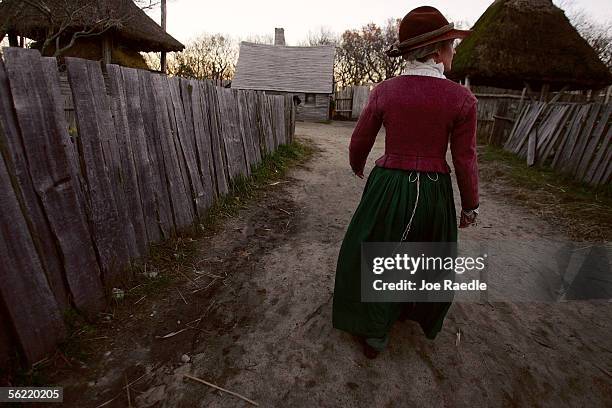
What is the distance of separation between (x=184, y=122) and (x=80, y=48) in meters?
11.0

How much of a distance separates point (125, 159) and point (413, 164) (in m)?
2.08

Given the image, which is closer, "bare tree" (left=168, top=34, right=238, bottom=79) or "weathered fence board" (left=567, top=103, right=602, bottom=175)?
"weathered fence board" (left=567, top=103, right=602, bottom=175)

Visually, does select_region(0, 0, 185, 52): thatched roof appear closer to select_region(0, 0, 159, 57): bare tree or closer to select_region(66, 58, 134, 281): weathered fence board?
select_region(0, 0, 159, 57): bare tree

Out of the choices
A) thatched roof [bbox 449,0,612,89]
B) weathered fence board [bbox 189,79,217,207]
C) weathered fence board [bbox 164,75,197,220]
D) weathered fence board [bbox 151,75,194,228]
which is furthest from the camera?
thatched roof [bbox 449,0,612,89]

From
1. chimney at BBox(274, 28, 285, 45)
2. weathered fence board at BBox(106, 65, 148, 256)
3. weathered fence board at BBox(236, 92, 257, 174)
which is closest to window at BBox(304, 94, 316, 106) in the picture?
chimney at BBox(274, 28, 285, 45)

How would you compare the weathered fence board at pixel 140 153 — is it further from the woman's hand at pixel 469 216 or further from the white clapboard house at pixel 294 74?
the white clapboard house at pixel 294 74

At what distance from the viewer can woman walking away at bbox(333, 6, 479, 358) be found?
176cm

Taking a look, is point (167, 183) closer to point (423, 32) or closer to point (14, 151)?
point (14, 151)

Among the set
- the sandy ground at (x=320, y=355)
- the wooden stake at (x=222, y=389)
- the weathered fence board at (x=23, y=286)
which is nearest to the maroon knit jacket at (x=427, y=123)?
the sandy ground at (x=320, y=355)

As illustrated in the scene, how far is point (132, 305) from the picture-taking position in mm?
2457

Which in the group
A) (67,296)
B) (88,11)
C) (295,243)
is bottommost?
(295,243)

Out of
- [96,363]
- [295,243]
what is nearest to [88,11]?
[295,243]

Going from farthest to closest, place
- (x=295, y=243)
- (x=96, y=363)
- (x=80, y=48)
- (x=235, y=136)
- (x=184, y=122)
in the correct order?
(x=80, y=48)
(x=235, y=136)
(x=295, y=243)
(x=184, y=122)
(x=96, y=363)

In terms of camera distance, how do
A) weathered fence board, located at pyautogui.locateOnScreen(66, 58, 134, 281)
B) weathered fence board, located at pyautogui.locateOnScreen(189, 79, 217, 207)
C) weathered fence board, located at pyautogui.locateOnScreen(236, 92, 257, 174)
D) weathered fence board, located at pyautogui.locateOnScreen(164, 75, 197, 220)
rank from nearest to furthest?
1. weathered fence board, located at pyautogui.locateOnScreen(66, 58, 134, 281)
2. weathered fence board, located at pyautogui.locateOnScreen(164, 75, 197, 220)
3. weathered fence board, located at pyautogui.locateOnScreen(189, 79, 217, 207)
4. weathered fence board, located at pyautogui.locateOnScreen(236, 92, 257, 174)
